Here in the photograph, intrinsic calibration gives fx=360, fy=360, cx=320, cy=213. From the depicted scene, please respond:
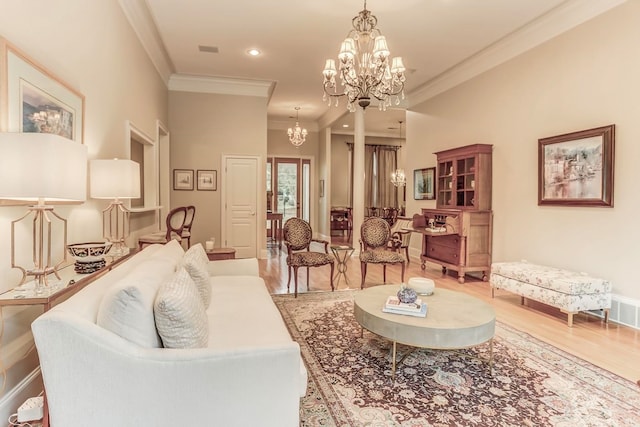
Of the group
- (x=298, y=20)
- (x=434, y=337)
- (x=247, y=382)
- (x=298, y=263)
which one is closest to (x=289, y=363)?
(x=247, y=382)

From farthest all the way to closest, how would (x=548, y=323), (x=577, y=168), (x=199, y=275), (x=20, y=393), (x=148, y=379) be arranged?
(x=577, y=168), (x=548, y=323), (x=199, y=275), (x=20, y=393), (x=148, y=379)

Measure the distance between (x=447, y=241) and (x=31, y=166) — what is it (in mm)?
5090

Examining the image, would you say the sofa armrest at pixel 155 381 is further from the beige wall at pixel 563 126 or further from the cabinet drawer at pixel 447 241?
the cabinet drawer at pixel 447 241

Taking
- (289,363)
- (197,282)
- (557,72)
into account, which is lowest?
(289,363)

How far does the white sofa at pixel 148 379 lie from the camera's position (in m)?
1.27

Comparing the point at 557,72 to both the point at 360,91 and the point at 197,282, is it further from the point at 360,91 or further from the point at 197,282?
the point at 197,282

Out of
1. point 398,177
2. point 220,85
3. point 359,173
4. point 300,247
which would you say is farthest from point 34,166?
point 398,177

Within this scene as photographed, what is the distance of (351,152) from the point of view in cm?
1108

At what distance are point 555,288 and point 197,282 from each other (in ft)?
11.0

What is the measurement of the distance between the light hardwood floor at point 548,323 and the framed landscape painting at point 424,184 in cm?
152

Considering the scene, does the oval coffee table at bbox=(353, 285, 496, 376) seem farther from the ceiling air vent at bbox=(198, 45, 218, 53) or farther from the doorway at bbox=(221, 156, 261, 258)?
the doorway at bbox=(221, 156, 261, 258)

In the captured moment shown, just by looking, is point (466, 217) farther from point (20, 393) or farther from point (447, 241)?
point (20, 393)

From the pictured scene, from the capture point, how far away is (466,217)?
515cm

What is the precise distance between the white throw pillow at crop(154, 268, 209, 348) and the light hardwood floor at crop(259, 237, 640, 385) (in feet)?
9.19
